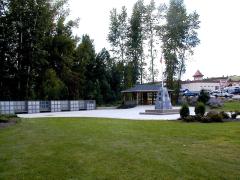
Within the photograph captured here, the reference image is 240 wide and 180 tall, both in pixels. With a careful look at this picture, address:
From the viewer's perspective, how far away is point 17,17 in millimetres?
34406

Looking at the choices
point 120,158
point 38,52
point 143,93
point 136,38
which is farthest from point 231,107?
point 120,158

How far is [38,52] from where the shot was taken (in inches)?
1362

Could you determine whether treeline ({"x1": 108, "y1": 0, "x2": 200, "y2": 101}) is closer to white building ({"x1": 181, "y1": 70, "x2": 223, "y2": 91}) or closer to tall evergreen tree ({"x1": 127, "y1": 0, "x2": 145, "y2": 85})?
tall evergreen tree ({"x1": 127, "y1": 0, "x2": 145, "y2": 85})

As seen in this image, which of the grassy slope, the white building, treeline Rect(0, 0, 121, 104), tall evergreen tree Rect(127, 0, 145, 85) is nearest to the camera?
the grassy slope

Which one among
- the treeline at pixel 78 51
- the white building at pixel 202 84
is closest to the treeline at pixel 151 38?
the treeline at pixel 78 51

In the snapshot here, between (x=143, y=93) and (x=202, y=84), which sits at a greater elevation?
(x=202, y=84)

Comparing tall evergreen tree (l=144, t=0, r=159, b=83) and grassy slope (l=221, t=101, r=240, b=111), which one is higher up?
tall evergreen tree (l=144, t=0, r=159, b=83)

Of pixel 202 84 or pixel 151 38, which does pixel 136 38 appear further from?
pixel 202 84

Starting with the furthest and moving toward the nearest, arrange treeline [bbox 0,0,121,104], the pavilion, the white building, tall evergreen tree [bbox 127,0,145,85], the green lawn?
1. the white building
2. tall evergreen tree [bbox 127,0,145,85]
3. the pavilion
4. treeline [bbox 0,0,121,104]
5. the green lawn

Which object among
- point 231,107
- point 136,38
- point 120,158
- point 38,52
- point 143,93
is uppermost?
point 136,38

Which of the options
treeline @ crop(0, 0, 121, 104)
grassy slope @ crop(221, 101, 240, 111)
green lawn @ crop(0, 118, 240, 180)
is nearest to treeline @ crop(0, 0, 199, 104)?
treeline @ crop(0, 0, 121, 104)

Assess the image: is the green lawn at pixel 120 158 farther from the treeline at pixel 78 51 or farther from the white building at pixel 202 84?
the white building at pixel 202 84

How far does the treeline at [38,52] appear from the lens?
34.5 meters

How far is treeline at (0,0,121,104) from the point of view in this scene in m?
34.5
